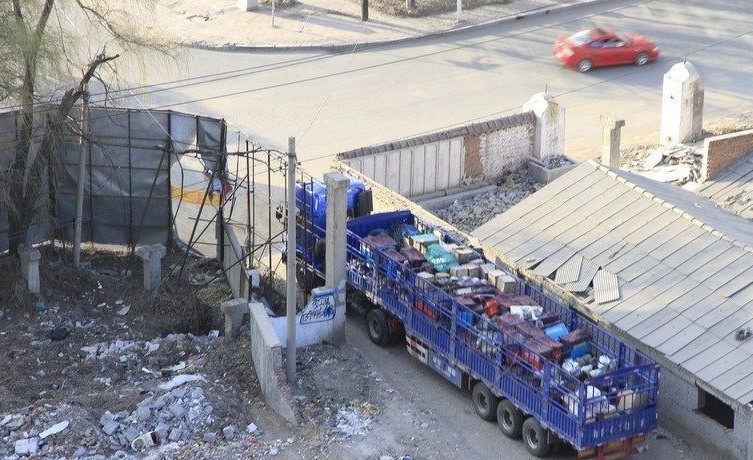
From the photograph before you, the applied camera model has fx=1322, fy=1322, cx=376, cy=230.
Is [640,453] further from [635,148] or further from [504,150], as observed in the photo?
[635,148]

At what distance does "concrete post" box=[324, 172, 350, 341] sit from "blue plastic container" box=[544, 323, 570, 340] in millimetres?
4159

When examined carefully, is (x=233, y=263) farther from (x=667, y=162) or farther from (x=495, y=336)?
(x=667, y=162)

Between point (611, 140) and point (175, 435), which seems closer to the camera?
point (175, 435)

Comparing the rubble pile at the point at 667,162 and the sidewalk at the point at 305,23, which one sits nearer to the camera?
the rubble pile at the point at 667,162

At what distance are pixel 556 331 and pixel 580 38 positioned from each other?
67.9 feet

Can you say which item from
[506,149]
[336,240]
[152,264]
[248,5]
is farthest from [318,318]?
[248,5]

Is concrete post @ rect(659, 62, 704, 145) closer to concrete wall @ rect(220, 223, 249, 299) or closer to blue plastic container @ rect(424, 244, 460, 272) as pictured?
blue plastic container @ rect(424, 244, 460, 272)

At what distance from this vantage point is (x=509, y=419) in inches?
794

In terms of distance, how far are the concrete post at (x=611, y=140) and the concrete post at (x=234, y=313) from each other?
11378mm

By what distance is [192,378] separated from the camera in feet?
69.4

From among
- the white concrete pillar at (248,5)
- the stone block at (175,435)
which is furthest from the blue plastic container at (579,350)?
the white concrete pillar at (248,5)

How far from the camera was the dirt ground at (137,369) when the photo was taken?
64.5ft

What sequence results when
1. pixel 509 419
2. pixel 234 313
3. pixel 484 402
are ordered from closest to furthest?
pixel 509 419, pixel 484 402, pixel 234 313

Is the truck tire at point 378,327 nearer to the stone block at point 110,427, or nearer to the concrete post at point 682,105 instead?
the stone block at point 110,427
